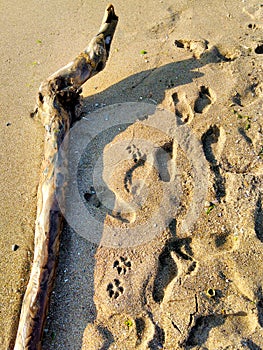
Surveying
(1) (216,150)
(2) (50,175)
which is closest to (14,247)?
(2) (50,175)

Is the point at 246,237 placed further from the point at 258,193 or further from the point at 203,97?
the point at 203,97

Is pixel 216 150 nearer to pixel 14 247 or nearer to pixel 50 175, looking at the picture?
pixel 50 175

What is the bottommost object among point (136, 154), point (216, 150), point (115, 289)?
point (216, 150)

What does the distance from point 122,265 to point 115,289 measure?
0.20 metres

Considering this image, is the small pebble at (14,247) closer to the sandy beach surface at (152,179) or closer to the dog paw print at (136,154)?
the sandy beach surface at (152,179)

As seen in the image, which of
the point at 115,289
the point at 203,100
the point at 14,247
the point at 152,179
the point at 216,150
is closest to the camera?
the point at 115,289

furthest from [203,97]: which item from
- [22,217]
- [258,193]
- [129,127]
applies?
[22,217]

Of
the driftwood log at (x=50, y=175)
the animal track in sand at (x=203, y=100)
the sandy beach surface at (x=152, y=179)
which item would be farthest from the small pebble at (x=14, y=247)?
the animal track in sand at (x=203, y=100)

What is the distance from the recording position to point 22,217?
10.9 ft

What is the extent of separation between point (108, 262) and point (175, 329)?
29.6 inches

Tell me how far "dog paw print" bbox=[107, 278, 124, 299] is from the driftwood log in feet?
1.57

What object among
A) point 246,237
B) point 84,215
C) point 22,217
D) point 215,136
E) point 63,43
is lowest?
point 246,237

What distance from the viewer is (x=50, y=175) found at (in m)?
3.17

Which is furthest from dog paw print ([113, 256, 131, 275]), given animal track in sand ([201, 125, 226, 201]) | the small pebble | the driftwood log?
animal track in sand ([201, 125, 226, 201])
